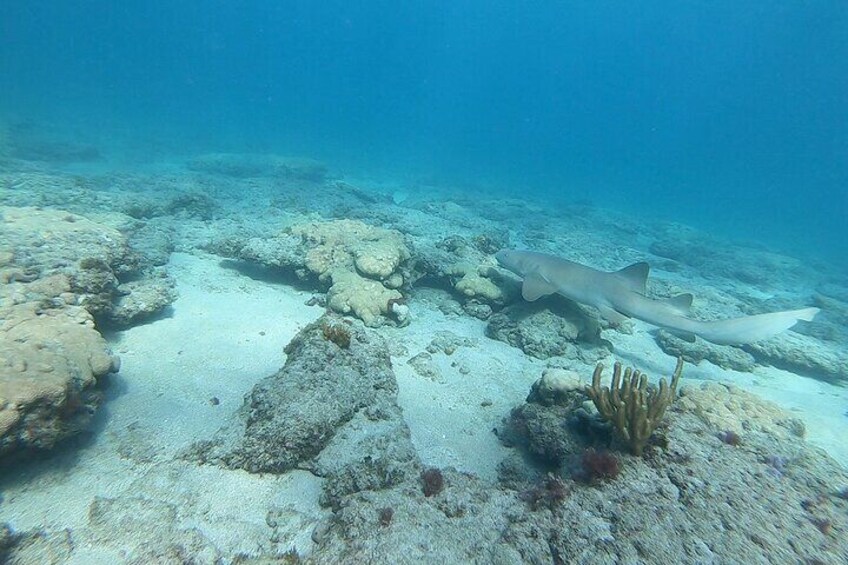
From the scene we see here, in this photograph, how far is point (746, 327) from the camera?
6.32 meters

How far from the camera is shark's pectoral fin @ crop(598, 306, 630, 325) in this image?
22.9ft

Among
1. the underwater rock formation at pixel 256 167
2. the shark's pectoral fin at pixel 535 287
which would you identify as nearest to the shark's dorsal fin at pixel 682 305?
the shark's pectoral fin at pixel 535 287

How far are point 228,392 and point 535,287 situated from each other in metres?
5.30

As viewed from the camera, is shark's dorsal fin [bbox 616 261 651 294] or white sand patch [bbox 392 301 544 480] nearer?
white sand patch [bbox 392 301 544 480]

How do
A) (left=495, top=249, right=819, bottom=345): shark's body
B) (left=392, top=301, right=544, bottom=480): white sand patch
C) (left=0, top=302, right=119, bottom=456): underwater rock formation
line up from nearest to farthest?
(left=0, top=302, right=119, bottom=456): underwater rock formation → (left=392, top=301, right=544, bottom=480): white sand patch → (left=495, top=249, right=819, bottom=345): shark's body

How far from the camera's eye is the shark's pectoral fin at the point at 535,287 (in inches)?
281

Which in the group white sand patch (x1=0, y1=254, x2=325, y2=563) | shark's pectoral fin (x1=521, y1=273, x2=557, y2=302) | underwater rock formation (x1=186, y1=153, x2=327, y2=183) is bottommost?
white sand patch (x1=0, y1=254, x2=325, y2=563)

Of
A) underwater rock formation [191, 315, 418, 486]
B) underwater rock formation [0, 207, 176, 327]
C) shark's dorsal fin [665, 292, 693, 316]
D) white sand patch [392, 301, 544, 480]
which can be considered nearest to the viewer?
underwater rock formation [191, 315, 418, 486]

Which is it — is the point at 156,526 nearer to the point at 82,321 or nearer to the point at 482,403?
the point at 82,321

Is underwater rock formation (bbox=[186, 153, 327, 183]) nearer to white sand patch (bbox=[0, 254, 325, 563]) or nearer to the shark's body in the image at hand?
white sand patch (bbox=[0, 254, 325, 563])

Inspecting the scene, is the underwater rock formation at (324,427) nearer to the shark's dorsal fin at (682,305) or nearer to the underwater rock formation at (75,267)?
the underwater rock formation at (75,267)

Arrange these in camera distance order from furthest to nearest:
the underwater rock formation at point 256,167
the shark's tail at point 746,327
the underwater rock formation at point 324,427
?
1. the underwater rock formation at point 256,167
2. the shark's tail at point 746,327
3. the underwater rock formation at point 324,427

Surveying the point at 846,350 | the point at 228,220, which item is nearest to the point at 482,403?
the point at 228,220

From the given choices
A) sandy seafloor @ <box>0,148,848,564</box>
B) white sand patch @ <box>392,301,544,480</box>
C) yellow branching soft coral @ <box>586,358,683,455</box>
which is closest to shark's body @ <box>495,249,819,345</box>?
sandy seafloor @ <box>0,148,848,564</box>
